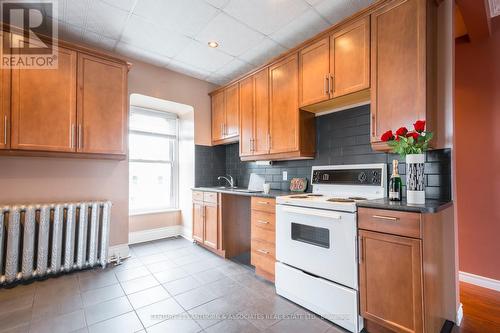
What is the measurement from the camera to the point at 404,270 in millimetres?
1467

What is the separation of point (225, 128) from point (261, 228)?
1875 millimetres

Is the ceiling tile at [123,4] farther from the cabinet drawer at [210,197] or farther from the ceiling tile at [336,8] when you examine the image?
the cabinet drawer at [210,197]

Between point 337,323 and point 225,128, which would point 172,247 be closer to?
point 225,128

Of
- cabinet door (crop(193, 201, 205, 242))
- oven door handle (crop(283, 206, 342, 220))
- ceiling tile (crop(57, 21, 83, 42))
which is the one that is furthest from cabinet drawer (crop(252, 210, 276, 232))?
ceiling tile (crop(57, 21, 83, 42))

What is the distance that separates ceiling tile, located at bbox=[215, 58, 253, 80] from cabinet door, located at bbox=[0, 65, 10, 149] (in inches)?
96.6

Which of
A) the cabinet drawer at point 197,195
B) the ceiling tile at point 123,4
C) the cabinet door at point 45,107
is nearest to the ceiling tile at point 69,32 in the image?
the cabinet door at point 45,107

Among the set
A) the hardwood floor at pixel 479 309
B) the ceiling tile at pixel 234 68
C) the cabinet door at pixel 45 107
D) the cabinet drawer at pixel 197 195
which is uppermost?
the ceiling tile at pixel 234 68

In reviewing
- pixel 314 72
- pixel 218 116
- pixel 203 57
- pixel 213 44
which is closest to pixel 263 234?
pixel 314 72

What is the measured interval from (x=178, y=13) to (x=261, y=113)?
4.69 ft

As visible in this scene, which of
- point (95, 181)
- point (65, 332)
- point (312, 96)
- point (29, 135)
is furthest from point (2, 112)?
point (312, 96)

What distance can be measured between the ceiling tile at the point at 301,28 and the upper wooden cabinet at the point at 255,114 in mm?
417

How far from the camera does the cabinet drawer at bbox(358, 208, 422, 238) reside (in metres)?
1.43

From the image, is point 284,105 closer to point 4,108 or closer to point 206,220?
point 206,220

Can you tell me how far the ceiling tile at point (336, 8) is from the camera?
2.21 meters
